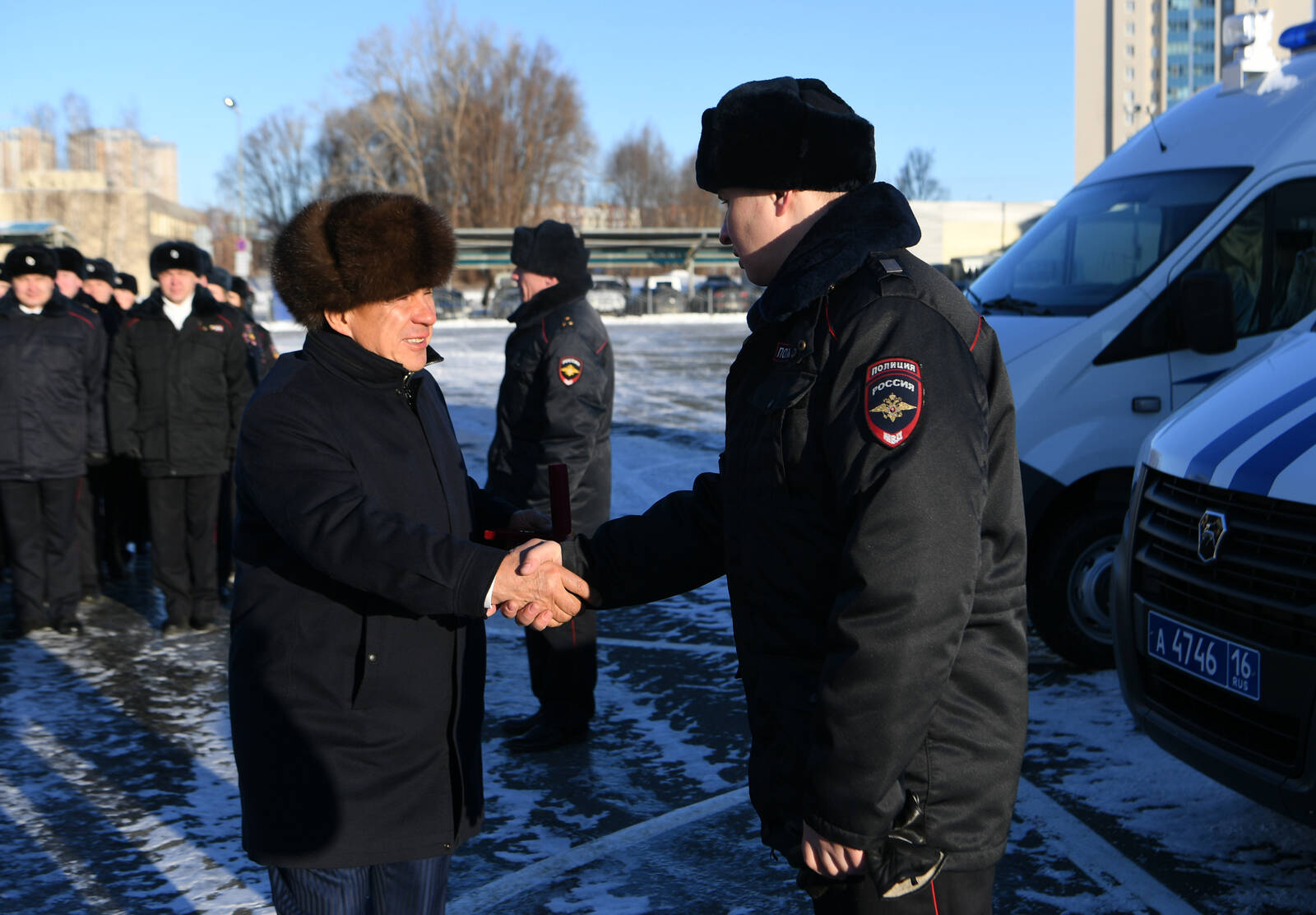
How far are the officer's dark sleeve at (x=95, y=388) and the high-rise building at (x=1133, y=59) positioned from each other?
9308cm

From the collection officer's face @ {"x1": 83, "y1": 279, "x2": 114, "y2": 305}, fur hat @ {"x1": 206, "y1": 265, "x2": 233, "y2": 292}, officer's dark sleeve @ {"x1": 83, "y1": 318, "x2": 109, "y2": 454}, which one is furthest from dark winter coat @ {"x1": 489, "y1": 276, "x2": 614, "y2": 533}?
officer's face @ {"x1": 83, "y1": 279, "x2": 114, "y2": 305}

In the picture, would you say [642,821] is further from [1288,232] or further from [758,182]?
[1288,232]

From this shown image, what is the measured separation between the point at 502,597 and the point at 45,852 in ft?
8.24

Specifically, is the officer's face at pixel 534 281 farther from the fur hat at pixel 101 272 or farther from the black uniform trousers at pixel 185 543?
the fur hat at pixel 101 272

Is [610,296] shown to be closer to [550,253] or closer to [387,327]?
[550,253]

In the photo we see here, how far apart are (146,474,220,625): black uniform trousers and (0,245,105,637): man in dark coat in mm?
463

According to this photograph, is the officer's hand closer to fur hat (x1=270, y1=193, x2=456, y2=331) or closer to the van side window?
fur hat (x1=270, y1=193, x2=456, y2=331)

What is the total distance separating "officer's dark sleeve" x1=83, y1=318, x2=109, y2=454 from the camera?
7.09 metres

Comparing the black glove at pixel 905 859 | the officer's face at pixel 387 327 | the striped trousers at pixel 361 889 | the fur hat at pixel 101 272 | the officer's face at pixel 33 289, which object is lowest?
the striped trousers at pixel 361 889

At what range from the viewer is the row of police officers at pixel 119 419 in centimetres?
680

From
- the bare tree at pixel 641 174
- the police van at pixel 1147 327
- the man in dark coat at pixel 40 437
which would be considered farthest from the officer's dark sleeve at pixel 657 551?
the bare tree at pixel 641 174

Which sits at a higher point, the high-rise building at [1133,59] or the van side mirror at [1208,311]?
the high-rise building at [1133,59]

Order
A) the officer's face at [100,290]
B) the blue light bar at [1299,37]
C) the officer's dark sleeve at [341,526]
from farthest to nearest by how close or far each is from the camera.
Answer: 1. the officer's face at [100,290]
2. the blue light bar at [1299,37]
3. the officer's dark sleeve at [341,526]

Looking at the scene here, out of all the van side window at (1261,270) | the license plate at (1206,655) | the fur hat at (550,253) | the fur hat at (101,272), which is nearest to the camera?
the license plate at (1206,655)
